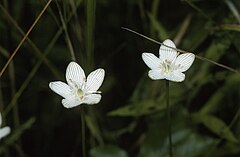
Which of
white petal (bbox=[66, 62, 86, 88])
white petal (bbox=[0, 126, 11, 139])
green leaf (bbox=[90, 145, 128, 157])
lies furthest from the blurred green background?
white petal (bbox=[0, 126, 11, 139])

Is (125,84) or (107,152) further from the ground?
(125,84)

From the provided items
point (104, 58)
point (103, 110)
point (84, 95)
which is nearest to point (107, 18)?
point (104, 58)

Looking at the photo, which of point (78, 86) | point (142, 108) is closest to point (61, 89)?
point (78, 86)

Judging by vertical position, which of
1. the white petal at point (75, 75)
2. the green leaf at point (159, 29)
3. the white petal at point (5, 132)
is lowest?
the white petal at point (5, 132)

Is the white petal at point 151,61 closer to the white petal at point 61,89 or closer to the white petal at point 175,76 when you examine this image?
the white petal at point 175,76

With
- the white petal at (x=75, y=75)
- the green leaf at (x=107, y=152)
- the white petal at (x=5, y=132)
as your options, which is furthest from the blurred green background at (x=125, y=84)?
the white petal at (x=5, y=132)

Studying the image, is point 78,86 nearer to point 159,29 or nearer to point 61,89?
point 61,89
